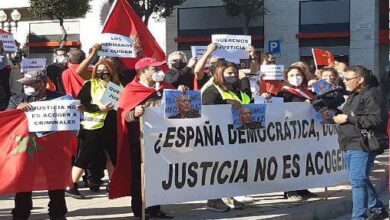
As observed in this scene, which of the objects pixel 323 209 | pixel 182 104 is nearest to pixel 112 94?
pixel 182 104

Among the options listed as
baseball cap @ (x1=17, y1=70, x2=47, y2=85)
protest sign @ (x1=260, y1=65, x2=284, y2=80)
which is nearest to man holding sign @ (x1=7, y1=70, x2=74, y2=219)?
baseball cap @ (x1=17, y1=70, x2=47, y2=85)

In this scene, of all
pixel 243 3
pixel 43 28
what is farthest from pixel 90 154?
pixel 43 28

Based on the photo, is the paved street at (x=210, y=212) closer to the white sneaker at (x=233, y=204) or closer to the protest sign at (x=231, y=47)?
the white sneaker at (x=233, y=204)

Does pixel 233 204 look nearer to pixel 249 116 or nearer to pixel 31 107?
pixel 249 116

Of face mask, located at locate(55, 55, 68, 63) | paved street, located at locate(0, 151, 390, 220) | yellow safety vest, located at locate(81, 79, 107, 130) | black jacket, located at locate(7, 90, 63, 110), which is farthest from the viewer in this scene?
face mask, located at locate(55, 55, 68, 63)

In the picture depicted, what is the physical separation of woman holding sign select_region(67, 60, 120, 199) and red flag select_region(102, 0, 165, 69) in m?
1.30

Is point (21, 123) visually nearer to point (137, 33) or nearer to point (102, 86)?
point (102, 86)

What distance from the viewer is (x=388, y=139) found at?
6.92 metres

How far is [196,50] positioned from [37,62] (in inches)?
100.0

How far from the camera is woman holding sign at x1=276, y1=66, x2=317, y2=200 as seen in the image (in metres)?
8.46

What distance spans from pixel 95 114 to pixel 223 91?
151 cm

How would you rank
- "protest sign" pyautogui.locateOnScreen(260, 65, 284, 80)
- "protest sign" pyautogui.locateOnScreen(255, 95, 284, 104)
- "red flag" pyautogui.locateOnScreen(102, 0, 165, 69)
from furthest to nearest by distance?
"protest sign" pyautogui.locateOnScreen(260, 65, 284, 80) → "red flag" pyautogui.locateOnScreen(102, 0, 165, 69) → "protest sign" pyautogui.locateOnScreen(255, 95, 284, 104)

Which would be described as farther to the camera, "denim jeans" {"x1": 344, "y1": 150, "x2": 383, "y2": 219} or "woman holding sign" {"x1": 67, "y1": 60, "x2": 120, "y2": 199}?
"woman holding sign" {"x1": 67, "y1": 60, "x2": 120, "y2": 199}

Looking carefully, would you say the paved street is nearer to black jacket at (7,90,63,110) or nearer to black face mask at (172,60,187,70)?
black jacket at (7,90,63,110)
